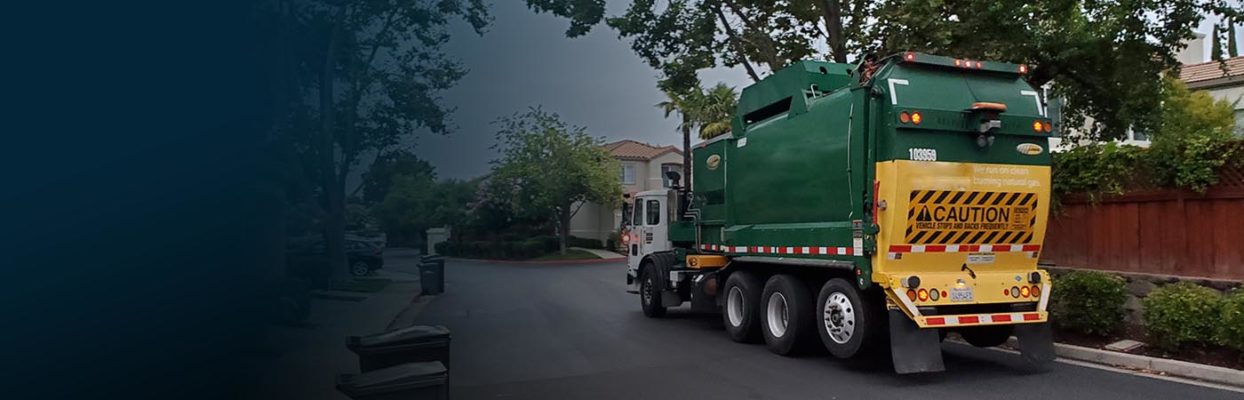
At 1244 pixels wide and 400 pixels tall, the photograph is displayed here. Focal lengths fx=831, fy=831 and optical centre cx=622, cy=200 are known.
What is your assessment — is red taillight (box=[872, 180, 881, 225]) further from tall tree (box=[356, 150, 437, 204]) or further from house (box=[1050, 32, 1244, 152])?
house (box=[1050, 32, 1244, 152])

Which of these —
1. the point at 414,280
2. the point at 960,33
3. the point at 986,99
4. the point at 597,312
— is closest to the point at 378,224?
the point at 414,280

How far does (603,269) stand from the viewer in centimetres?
2552

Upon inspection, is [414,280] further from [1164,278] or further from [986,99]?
[1164,278]

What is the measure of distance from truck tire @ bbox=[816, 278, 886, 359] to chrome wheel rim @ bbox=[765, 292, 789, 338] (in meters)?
0.83

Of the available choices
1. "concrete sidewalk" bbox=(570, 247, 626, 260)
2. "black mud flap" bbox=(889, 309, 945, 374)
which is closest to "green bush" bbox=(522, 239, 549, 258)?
"black mud flap" bbox=(889, 309, 945, 374)

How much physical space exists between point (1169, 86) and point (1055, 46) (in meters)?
2.41

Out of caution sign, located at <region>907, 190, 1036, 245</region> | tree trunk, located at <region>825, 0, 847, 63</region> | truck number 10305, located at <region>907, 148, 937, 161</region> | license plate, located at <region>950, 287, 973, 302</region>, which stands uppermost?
tree trunk, located at <region>825, 0, 847, 63</region>

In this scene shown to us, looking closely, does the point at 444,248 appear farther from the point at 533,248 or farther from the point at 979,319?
the point at 533,248

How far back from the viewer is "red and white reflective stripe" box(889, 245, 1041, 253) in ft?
25.6

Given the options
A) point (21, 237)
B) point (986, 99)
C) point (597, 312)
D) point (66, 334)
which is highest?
point (986, 99)

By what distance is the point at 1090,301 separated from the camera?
9305 millimetres

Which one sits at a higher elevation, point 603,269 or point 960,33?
point 960,33

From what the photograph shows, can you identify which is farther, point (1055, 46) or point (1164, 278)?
point (1055, 46)

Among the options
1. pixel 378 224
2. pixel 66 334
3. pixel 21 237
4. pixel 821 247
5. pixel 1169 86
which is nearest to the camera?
pixel 21 237
